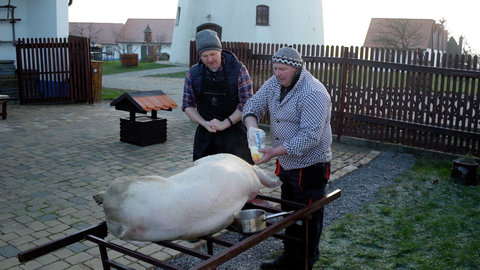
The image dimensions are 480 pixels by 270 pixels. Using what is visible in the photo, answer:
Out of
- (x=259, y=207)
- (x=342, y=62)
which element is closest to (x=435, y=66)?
(x=342, y=62)

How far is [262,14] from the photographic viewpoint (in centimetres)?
3136

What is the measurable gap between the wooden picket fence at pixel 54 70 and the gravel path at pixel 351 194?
9234 mm

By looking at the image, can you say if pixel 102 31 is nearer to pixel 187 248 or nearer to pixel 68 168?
pixel 68 168

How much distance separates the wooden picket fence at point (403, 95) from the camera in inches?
320

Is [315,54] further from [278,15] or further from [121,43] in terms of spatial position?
[121,43]

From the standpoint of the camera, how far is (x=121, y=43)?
216 ft

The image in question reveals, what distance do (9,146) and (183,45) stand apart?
1108 inches

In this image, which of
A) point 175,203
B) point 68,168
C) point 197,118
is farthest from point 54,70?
point 175,203

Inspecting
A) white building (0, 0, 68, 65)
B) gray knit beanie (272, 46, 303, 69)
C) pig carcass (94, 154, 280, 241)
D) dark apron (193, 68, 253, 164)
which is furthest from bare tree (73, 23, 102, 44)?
pig carcass (94, 154, 280, 241)

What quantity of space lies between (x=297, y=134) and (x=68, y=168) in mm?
4662

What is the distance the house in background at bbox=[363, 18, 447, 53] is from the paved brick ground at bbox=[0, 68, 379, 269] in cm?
1576

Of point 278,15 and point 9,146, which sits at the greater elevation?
point 278,15

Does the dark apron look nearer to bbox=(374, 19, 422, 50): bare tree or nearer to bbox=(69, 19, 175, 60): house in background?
bbox=(374, 19, 422, 50): bare tree

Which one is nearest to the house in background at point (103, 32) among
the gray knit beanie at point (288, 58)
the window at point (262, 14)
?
the window at point (262, 14)
